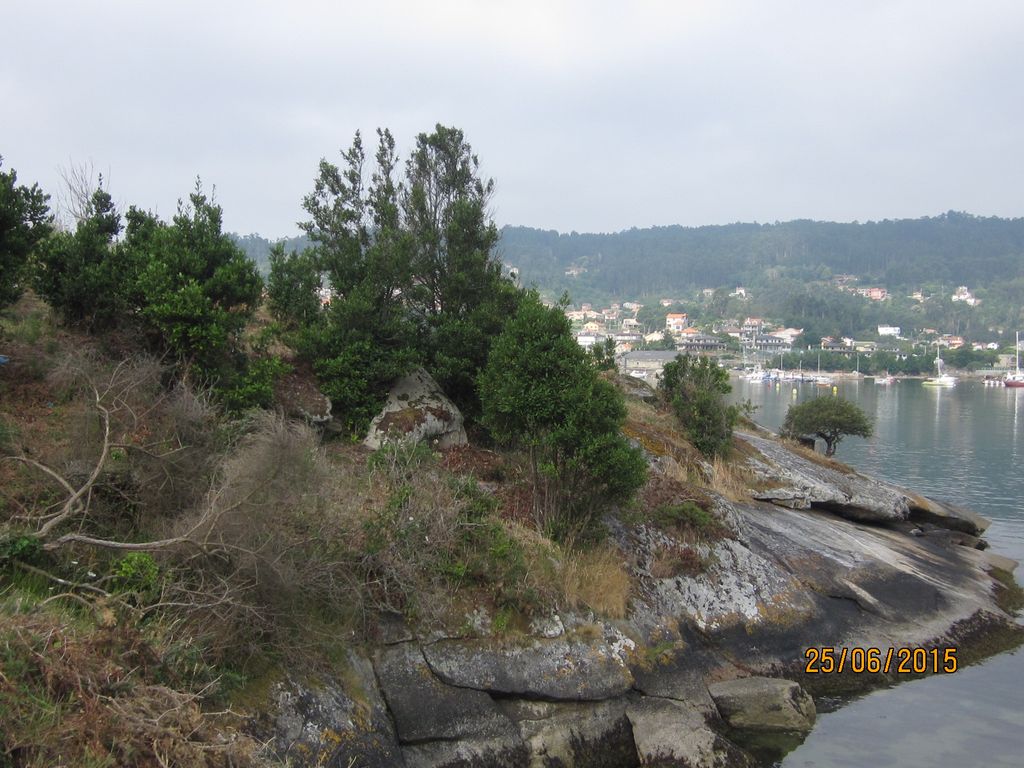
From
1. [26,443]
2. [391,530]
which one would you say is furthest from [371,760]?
[26,443]

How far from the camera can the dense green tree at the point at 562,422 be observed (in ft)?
43.6

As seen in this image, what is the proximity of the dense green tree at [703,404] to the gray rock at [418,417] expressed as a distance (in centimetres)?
779

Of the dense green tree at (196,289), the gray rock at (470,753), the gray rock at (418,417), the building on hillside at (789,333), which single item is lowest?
the building on hillside at (789,333)

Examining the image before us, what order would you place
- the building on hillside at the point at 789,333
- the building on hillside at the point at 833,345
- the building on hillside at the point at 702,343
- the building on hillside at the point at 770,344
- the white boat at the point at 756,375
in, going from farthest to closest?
the building on hillside at the point at 789,333
the building on hillside at the point at 770,344
the building on hillside at the point at 833,345
the building on hillside at the point at 702,343
the white boat at the point at 756,375

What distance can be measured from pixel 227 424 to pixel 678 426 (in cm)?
1389

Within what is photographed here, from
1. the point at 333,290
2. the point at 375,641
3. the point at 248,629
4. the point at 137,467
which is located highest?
the point at 333,290

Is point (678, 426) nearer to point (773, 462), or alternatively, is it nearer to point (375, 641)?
point (773, 462)

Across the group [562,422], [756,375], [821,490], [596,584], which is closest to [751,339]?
[756,375]

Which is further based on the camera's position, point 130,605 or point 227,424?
point 227,424

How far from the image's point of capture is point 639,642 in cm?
1218

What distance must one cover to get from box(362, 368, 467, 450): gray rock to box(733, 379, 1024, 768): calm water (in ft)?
28.4

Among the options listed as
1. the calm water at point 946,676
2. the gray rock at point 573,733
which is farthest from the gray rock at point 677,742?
the calm water at point 946,676
